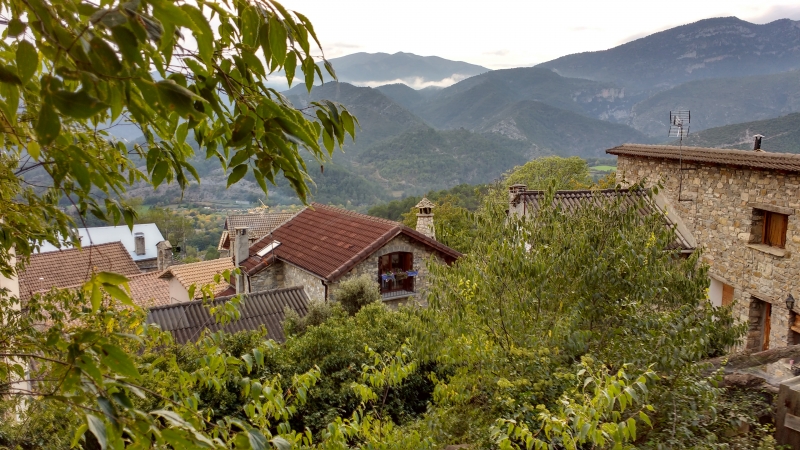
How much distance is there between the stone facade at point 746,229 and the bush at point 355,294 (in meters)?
5.91

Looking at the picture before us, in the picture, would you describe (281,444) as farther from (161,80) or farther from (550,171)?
(550,171)

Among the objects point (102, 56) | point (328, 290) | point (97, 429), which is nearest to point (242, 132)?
point (102, 56)

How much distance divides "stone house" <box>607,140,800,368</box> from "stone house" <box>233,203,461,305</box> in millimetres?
5750

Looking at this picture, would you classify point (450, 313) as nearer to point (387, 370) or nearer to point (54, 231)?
point (387, 370)

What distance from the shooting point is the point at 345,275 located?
1295 cm

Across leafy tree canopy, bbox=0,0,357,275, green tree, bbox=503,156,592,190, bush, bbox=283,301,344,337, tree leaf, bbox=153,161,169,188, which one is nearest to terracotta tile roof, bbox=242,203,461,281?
bush, bbox=283,301,344,337

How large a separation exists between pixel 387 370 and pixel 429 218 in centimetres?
1157

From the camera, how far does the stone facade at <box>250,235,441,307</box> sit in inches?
516

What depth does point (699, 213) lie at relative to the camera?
451 inches

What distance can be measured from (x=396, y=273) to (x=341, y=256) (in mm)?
1548

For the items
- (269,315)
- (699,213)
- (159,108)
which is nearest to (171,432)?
(159,108)

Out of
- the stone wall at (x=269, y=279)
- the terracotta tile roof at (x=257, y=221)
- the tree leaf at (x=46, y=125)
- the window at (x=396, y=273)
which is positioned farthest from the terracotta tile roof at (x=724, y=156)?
the terracotta tile roof at (x=257, y=221)

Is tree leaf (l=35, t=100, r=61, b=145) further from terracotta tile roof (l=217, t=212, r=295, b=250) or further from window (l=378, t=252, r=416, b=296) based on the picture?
terracotta tile roof (l=217, t=212, r=295, b=250)

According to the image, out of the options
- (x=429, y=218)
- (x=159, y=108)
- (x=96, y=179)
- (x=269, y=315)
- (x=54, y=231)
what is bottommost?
(x=269, y=315)
